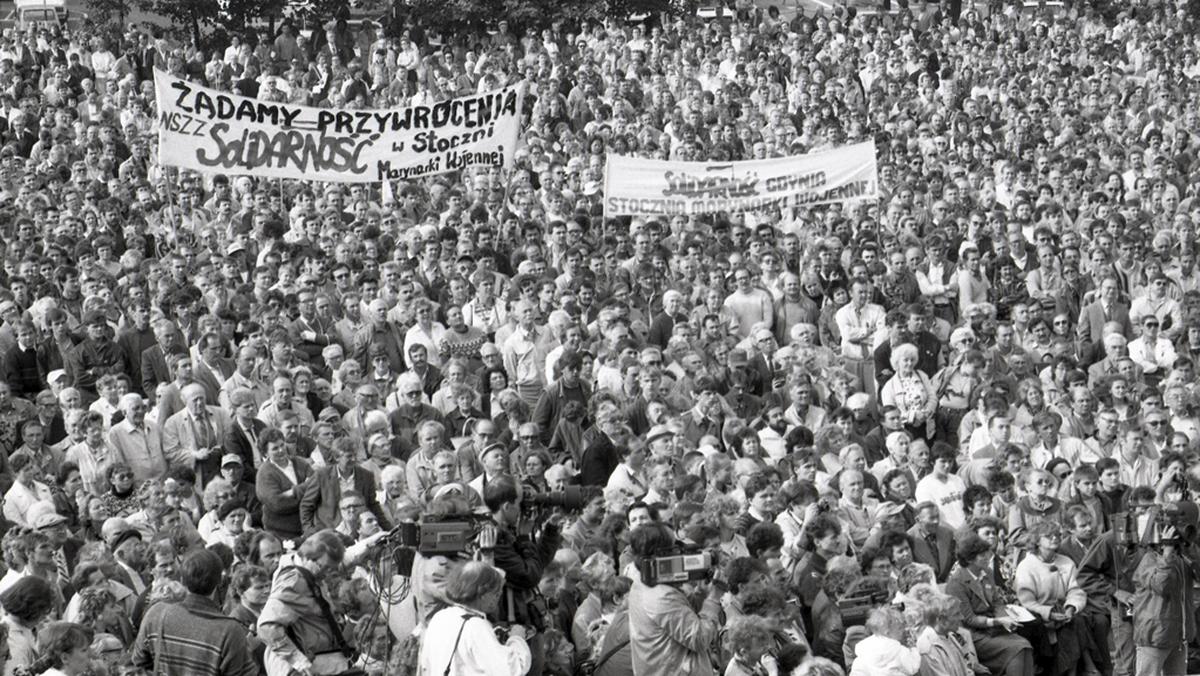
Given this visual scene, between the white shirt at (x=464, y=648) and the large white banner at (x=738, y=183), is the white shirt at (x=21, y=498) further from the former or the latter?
the large white banner at (x=738, y=183)

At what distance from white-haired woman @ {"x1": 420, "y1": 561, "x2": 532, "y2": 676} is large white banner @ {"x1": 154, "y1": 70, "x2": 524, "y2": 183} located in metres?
11.1

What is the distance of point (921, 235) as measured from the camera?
21.4m

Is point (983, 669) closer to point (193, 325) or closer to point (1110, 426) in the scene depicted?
point (1110, 426)

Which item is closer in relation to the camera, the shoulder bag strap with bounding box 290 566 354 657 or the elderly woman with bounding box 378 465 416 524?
the shoulder bag strap with bounding box 290 566 354 657

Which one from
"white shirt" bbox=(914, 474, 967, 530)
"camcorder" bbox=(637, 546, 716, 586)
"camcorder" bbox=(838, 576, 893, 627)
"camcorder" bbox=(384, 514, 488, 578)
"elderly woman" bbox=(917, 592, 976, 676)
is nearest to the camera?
"camcorder" bbox=(384, 514, 488, 578)

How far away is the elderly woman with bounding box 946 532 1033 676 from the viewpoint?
12.7 m

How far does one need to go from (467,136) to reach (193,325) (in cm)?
493

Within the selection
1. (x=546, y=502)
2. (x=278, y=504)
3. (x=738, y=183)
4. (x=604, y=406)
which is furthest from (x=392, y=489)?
(x=738, y=183)

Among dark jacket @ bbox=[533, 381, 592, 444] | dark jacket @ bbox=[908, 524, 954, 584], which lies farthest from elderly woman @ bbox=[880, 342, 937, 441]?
dark jacket @ bbox=[908, 524, 954, 584]

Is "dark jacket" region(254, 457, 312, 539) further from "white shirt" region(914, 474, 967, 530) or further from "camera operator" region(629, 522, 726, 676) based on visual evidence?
"white shirt" region(914, 474, 967, 530)

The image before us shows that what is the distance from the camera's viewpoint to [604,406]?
14922 mm

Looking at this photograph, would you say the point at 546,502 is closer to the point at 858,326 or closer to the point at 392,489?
the point at 392,489

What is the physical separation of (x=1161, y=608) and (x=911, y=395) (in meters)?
3.37

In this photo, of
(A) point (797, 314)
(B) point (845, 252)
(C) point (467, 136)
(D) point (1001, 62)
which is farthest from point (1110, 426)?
(D) point (1001, 62)
